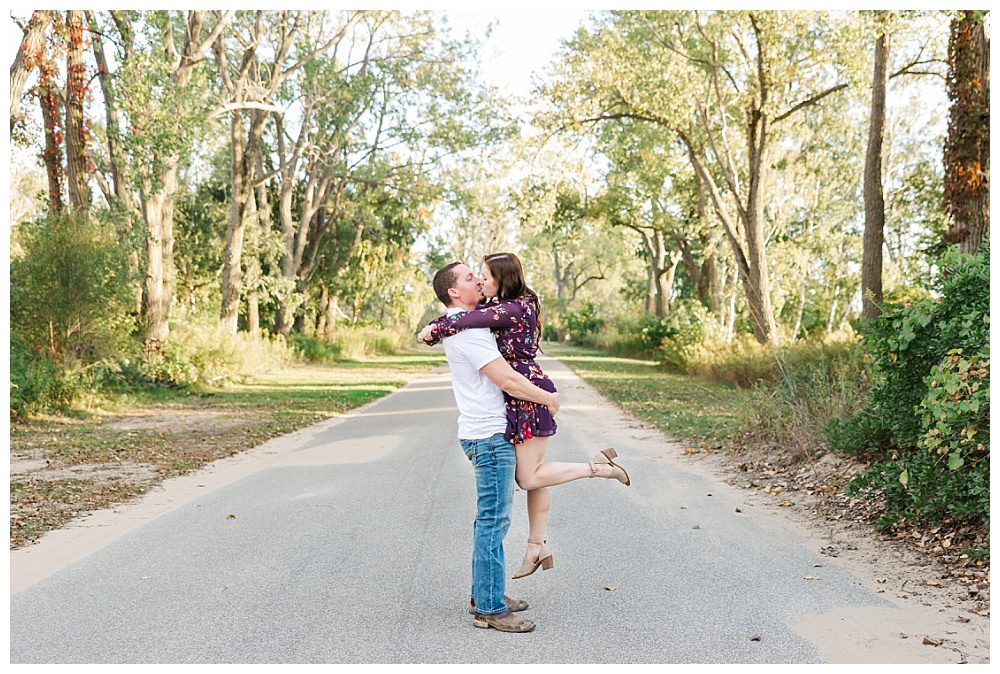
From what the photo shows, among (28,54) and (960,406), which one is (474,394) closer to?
(960,406)

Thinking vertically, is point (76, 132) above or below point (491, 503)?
above

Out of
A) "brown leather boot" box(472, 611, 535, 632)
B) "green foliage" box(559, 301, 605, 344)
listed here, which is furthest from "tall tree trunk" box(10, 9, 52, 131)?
"green foliage" box(559, 301, 605, 344)

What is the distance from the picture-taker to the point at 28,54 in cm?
1340

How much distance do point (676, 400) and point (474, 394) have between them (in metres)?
14.0

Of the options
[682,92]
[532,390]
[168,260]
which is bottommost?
[532,390]

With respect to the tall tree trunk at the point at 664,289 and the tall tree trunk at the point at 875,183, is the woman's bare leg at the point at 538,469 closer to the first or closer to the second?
the tall tree trunk at the point at 875,183

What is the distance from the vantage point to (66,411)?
1534cm

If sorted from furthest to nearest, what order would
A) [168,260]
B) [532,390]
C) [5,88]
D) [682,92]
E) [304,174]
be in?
[304,174] → [682,92] → [168,260] → [5,88] → [532,390]

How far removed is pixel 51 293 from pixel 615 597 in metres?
13.8

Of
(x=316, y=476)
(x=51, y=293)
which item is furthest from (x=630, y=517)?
(x=51, y=293)

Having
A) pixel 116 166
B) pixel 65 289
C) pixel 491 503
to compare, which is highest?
pixel 116 166

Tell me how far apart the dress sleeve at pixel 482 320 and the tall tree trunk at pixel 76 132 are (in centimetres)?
1532

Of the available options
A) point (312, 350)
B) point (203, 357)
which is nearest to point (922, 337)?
point (203, 357)

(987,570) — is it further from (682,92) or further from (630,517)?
(682,92)
